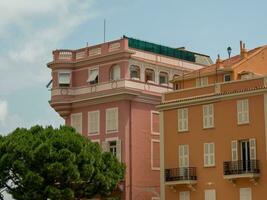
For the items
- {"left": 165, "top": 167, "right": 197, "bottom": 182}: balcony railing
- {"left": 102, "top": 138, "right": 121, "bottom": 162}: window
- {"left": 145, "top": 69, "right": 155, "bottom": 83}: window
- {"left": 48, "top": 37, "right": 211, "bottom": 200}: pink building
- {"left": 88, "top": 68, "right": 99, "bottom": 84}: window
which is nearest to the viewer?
→ {"left": 165, "top": 167, "right": 197, "bottom": 182}: balcony railing

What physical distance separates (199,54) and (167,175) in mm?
21866

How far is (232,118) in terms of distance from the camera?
59.8 m

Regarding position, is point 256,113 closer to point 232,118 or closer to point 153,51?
point 232,118

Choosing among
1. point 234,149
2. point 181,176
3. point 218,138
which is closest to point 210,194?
point 181,176

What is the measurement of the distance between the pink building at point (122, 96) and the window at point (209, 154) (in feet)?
31.6

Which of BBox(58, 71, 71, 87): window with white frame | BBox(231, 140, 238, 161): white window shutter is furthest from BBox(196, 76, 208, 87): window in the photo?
BBox(58, 71, 71, 87): window with white frame

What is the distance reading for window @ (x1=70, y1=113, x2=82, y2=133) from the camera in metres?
73.0

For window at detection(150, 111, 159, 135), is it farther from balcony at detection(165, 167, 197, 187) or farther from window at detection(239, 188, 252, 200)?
window at detection(239, 188, 252, 200)

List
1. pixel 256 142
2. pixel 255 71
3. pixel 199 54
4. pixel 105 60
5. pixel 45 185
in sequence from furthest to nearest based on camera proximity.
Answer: pixel 199 54 → pixel 105 60 → pixel 255 71 → pixel 45 185 → pixel 256 142

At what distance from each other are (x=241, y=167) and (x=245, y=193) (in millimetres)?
2042

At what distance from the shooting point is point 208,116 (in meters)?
Result: 61.7

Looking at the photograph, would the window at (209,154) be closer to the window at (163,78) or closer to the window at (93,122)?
the window at (93,122)

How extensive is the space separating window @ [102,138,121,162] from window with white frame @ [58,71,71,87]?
7.73 metres

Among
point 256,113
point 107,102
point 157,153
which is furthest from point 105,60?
point 256,113
